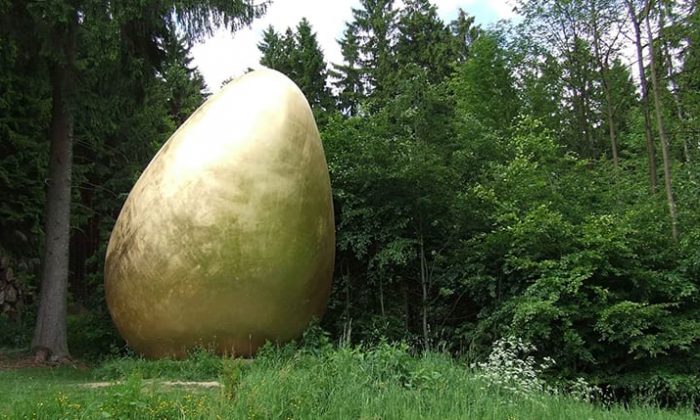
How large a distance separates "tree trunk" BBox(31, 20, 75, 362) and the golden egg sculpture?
8.08 feet

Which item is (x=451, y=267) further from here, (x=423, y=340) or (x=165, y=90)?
(x=165, y=90)

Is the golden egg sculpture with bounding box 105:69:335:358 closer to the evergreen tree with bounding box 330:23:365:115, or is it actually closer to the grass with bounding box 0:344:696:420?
the grass with bounding box 0:344:696:420

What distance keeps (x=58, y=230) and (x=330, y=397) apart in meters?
8.48

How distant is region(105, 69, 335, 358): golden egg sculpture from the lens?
9211mm

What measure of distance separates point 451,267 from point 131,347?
19.8 feet

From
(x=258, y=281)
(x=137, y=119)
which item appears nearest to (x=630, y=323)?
(x=258, y=281)

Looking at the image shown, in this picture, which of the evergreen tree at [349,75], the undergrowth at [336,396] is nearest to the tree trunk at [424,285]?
the undergrowth at [336,396]

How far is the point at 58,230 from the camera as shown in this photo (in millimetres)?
12156

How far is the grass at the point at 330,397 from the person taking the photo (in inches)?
214

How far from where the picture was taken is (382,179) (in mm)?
12078

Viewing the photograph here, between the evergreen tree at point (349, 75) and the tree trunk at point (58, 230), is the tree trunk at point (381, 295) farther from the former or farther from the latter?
the evergreen tree at point (349, 75)

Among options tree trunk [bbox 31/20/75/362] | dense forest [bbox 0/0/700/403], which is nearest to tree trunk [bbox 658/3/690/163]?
dense forest [bbox 0/0/700/403]

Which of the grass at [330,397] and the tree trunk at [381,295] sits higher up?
the tree trunk at [381,295]

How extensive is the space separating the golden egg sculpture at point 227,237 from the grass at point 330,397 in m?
1.79
